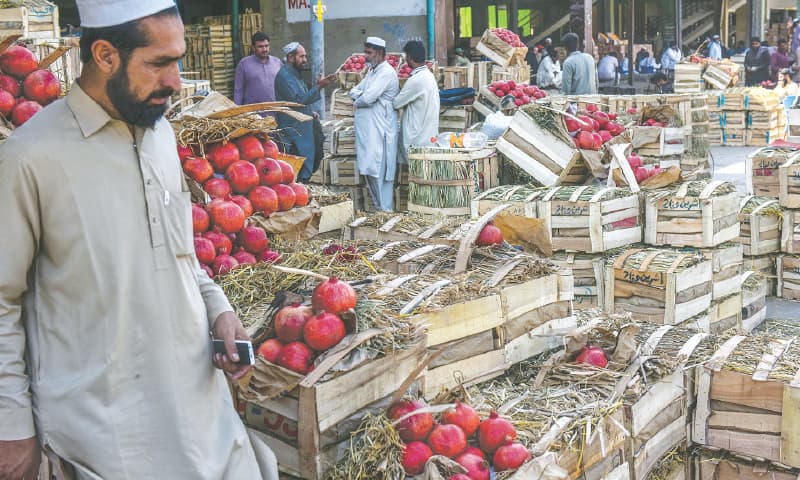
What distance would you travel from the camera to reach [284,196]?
16.1 feet

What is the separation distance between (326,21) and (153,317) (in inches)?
642

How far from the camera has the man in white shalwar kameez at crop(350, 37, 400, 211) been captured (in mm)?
10523

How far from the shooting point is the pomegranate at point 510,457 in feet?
10.6

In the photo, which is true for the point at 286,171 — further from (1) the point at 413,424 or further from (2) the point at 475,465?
(2) the point at 475,465

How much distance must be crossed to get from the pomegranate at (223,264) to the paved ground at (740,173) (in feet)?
17.8

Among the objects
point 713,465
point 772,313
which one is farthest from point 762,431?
point 772,313

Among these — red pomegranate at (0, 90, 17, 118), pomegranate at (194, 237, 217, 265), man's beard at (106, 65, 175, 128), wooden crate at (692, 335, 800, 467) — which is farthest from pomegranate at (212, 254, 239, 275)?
wooden crate at (692, 335, 800, 467)

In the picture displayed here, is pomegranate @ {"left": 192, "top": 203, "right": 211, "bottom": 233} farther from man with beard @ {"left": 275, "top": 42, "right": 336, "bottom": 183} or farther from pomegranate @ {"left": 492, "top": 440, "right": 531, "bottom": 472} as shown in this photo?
man with beard @ {"left": 275, "top": 42, "right": 336, "bottom": 183}

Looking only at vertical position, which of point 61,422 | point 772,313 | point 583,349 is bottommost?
point 772,313

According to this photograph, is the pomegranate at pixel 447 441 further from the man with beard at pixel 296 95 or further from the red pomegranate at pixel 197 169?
the man with beard at pixel 296 95

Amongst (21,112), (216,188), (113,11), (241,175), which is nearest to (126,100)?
(113,11)

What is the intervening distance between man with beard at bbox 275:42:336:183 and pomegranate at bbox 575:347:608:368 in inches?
A: 238

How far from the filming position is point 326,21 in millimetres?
17969

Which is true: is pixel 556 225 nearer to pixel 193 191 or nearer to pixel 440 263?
pixel 440 263
